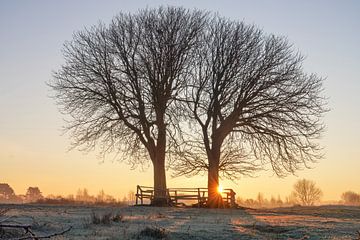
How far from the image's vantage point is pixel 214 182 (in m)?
38.8

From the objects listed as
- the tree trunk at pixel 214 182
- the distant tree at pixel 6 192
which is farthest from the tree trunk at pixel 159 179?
the distant tree at pixel 6 192

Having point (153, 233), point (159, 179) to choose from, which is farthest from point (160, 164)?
point (153, 233)

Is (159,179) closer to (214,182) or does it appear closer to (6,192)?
(214,182)

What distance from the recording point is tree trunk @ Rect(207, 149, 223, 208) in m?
38.5

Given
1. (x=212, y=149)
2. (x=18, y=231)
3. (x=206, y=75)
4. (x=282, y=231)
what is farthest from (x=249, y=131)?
(x=18, y=231)

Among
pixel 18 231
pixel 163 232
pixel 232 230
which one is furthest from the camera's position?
pixel 232 230

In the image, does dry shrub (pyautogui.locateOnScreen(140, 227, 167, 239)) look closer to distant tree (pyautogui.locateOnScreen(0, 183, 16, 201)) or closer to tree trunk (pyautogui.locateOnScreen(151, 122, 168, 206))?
tree trunk (pyautogui.locateOnScreen(151, 122, 168, 206))

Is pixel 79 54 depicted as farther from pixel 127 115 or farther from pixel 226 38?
pixel 226 38

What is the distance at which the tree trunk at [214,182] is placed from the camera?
1517 inches

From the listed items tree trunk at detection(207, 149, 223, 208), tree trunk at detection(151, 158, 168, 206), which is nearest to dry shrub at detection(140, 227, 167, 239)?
tree trunk at detection(207, 149, 223, 208)

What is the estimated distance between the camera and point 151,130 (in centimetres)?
3991

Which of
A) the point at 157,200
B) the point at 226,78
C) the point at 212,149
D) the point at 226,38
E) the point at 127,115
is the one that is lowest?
the point at 157,200

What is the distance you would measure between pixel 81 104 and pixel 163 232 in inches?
990

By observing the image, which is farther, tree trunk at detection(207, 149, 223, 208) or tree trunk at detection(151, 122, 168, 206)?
tree trunk at detection(151, 122, 168, 206)
